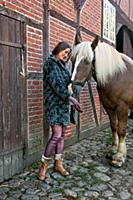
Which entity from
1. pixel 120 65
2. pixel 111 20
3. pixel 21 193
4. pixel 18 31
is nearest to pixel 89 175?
pixel 21 193

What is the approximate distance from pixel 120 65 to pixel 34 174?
1.90 m

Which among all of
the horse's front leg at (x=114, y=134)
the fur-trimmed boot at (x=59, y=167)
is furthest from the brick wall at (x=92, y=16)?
the fur-trimmed boot at (x=59, y=167)

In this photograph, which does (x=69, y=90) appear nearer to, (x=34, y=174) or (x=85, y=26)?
(x=34, y=174)

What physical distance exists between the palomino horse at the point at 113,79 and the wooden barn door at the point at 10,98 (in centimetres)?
73

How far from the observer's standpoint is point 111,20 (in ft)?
27.7

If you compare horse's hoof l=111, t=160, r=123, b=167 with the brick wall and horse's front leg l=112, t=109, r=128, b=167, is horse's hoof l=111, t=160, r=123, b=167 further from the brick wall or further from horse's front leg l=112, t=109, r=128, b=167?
the brick wall

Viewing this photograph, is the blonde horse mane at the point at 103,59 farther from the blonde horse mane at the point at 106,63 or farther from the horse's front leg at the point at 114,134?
the horse's front leg at the point at 114,134

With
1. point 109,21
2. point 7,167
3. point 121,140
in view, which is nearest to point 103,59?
point 121,140

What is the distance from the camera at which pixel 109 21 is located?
27.2ft

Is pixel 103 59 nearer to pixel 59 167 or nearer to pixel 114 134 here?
pixel 114 134

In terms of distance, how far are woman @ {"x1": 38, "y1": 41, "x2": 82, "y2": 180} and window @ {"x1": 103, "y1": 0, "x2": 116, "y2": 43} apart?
171 inches

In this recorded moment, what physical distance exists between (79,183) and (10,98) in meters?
1.26

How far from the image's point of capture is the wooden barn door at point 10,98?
3598mm

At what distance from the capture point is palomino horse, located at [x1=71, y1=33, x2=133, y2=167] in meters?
4.09
